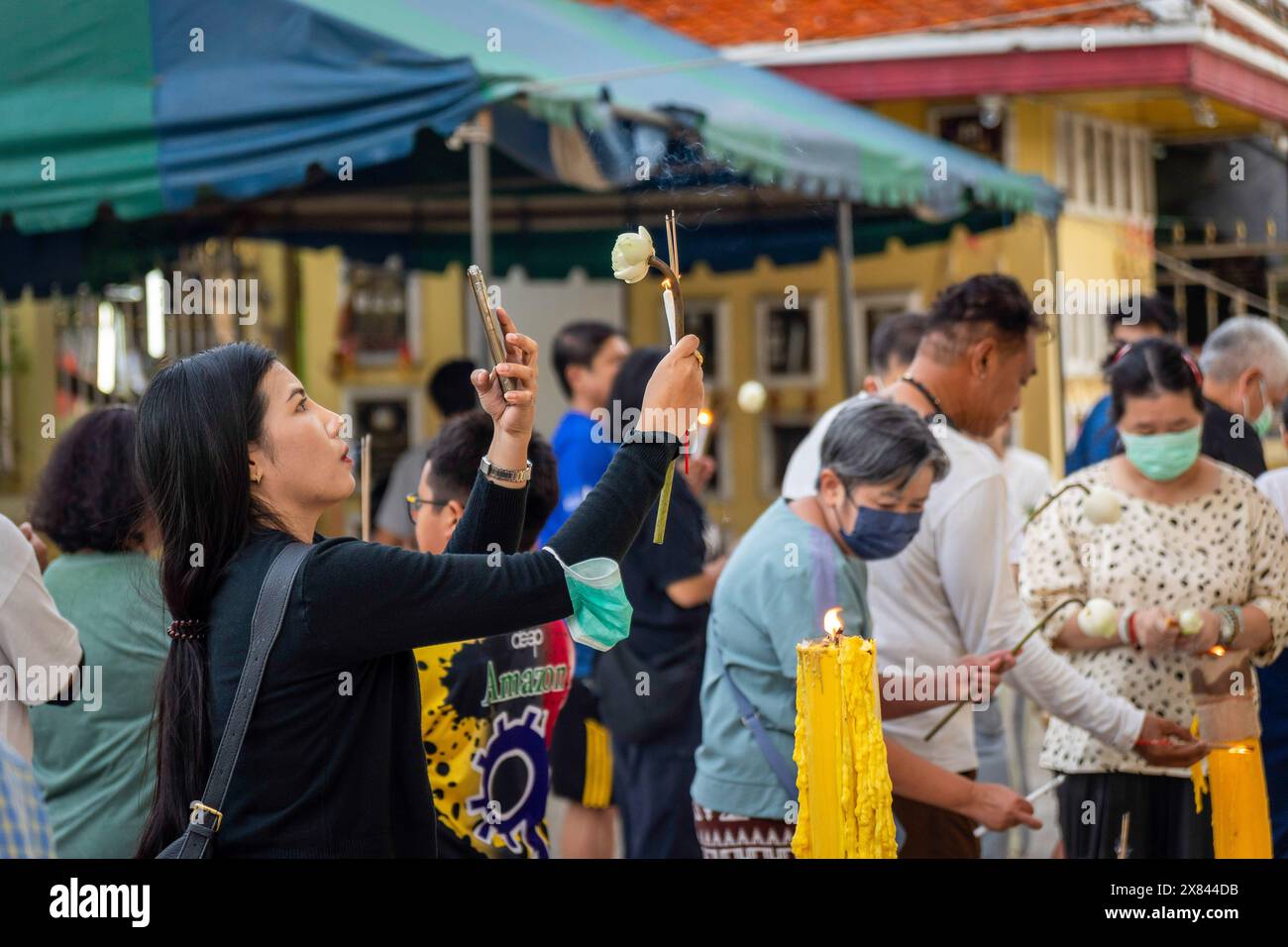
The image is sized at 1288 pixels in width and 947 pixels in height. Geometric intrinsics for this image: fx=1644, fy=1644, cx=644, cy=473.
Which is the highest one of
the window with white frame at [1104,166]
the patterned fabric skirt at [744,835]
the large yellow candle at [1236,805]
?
the window with white frame at [1104,166]

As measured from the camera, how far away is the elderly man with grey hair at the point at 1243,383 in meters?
4.36

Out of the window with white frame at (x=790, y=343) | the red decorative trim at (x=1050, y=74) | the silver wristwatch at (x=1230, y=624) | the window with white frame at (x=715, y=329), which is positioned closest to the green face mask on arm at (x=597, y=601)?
the silver wristwatch at (x=1230, y=624)

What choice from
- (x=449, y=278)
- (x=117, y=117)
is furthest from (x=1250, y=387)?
(x=449, y=278)

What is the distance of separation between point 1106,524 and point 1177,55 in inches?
322

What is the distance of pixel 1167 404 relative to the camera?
12.3 ft

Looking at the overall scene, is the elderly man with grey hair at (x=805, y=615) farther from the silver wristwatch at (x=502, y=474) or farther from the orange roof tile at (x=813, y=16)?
the orange roof tile at (x=813, y=16)

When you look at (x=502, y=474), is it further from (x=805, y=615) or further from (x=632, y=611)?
(x=805, y=615)

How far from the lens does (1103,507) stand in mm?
3545

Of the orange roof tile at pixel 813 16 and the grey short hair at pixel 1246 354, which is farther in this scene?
the orange roof tile at pixel 813 16

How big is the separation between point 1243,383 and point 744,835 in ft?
7.11

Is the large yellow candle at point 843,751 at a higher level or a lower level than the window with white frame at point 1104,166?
lower

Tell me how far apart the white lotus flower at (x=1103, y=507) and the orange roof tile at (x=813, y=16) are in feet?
28.2

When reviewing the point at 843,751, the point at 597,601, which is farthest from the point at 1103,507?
the point at 597,601
